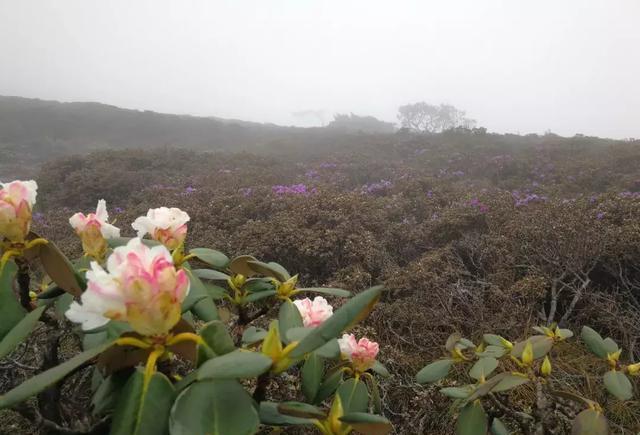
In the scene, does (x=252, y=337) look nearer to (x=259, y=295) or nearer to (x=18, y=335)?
(x=259, y=295)

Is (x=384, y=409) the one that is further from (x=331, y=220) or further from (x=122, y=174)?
(x=122, y=174)

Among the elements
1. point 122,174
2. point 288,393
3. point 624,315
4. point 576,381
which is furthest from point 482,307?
point 122,174

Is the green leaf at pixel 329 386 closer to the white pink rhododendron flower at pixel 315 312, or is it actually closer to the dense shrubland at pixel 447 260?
the white pink rhododendron flower at pixel 315 312

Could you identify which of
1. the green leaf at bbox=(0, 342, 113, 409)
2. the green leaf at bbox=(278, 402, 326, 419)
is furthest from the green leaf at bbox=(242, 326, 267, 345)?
the green leaf at bbox=(0, 342, 113, 409)

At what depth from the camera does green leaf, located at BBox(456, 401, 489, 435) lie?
1131mm

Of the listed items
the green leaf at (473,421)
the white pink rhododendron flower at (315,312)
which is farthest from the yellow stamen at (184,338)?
the green leaf at (473,421)

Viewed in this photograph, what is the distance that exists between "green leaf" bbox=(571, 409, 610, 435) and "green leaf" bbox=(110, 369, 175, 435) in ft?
3.66

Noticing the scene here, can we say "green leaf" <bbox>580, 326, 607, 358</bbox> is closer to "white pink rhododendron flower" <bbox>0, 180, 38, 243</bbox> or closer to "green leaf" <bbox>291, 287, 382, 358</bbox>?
"green leaf" <bbox>291, 287, 382, 358</bbox>

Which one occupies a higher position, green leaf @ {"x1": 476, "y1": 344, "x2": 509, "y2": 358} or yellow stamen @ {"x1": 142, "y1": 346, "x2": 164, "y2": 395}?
yellow stamen @ {"x1": 142, "y1": 346, "x2": 164, "y2": 395}

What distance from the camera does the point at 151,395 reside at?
62 centimetres

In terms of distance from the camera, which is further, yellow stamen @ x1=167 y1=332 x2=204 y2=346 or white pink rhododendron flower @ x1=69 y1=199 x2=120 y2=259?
white pink rhododendron flower @ x1=69 y1=199 x2=120 y2=259

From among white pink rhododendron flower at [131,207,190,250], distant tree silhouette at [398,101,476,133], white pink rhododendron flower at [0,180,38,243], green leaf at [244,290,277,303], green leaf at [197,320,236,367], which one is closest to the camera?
green leaf at [197,320,236,367]

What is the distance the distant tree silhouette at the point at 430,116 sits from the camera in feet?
138

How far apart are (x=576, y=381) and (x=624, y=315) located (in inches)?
38.5
